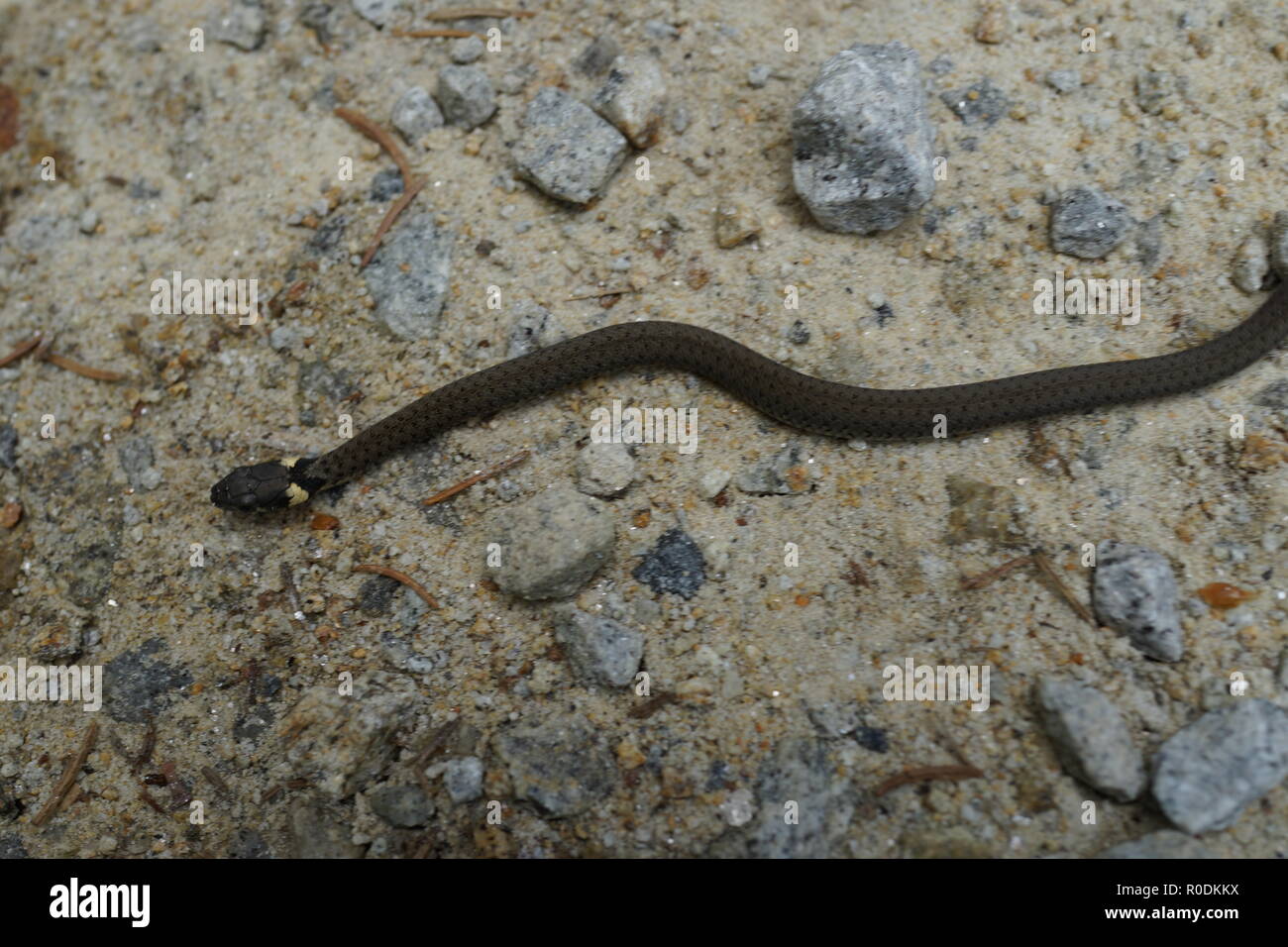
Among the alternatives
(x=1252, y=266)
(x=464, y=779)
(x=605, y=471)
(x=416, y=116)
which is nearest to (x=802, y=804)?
(x=464, y=779)

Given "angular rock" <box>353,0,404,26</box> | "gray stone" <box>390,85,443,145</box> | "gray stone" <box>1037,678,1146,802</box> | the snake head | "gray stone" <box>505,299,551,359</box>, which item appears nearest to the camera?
"gray stone" <box>1037,678,1146,802</box>

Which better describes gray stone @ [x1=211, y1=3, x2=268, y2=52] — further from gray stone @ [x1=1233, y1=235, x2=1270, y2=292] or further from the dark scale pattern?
gray stone @ [x1=1233, y1=235, x2=1270, y2=292]

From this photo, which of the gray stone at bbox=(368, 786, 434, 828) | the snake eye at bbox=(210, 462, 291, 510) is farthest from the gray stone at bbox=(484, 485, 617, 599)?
the snake eye at bbox=(210, 462, 291, 510)

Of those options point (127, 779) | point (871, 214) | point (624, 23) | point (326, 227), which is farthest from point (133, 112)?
point (871, 214)

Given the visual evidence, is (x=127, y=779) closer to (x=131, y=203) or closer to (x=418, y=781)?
(x=418, y=781)

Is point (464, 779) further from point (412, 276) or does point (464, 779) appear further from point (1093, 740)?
point (412, 276)

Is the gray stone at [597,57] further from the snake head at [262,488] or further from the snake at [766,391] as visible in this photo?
the snake head at [262,488]
